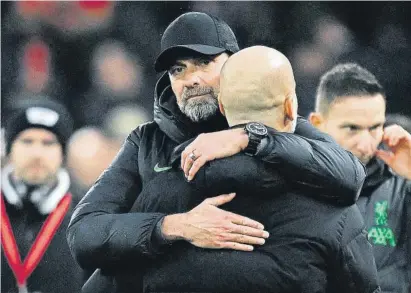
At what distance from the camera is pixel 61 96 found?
296 centimetres

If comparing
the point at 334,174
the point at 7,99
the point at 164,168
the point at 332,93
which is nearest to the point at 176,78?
the point at 164,168

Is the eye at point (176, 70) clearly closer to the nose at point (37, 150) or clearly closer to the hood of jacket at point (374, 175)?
the hood of jacket at point (374, 175)

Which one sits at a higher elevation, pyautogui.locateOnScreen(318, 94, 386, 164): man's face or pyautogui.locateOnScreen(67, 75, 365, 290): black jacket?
pyautogui.locateOnScreen(67, 75, 365, 290): black jacket

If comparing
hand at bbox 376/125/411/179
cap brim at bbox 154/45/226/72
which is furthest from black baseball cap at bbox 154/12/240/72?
hand at bbox 376/125/411/179

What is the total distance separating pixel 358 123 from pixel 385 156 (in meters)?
0.11

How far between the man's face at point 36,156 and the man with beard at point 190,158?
1.24 m

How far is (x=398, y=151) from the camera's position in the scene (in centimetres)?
189

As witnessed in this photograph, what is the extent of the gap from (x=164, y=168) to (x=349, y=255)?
302mm

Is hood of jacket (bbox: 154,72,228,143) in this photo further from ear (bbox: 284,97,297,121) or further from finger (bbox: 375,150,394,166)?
finger (bbox: 375,150,394,166)

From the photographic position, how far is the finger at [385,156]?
6.28ft

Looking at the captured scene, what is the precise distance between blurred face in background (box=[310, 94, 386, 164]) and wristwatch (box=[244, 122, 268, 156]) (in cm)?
85

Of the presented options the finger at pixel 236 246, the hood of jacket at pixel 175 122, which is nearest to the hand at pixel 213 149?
the finger at pixel 236 246

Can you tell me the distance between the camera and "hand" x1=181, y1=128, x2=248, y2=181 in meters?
1.07

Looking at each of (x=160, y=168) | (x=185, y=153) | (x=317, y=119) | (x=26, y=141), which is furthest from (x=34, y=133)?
(x=185, y=153)
